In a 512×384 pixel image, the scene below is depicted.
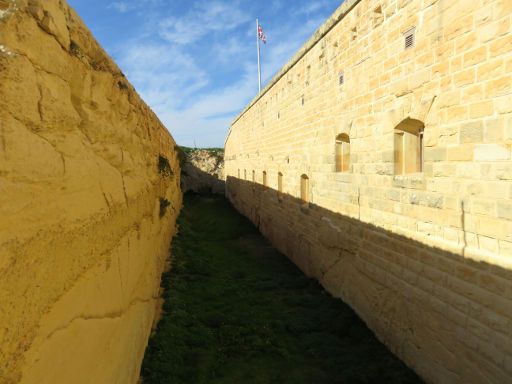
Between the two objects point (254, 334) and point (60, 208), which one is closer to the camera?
point (60, 208)

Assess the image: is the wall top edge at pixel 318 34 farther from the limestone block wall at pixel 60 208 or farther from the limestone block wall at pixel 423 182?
the limestone block wall at pixel 60 208

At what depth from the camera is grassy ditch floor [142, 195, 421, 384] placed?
420cm

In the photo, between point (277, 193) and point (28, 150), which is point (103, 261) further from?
point (277, 193)

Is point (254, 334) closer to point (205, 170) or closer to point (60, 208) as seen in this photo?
point (60, 208)

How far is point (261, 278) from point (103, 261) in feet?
18.6

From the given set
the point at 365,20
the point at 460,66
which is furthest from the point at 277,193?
the point at 460,66

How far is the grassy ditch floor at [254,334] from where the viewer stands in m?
4.20

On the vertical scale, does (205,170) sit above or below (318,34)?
below

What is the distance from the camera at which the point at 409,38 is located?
15.2ft

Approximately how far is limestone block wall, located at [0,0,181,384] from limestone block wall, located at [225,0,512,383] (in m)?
3.37

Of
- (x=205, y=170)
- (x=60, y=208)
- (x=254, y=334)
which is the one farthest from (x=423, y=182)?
(x=205, y=170)

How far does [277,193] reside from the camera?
11.0 m

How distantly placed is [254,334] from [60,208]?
4.06 meters

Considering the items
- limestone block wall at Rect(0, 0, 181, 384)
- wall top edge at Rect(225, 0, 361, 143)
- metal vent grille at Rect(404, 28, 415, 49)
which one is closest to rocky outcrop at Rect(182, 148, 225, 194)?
wall top edge at Rect(225, 0, 361, 143)
